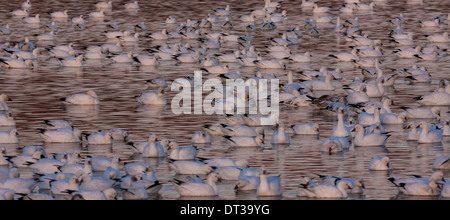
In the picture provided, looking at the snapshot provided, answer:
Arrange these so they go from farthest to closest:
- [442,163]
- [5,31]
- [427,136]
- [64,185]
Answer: [5,31] → [427,136] → [442,163] → [64,185]

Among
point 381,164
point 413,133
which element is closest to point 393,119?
point 413,133

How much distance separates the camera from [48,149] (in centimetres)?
3039

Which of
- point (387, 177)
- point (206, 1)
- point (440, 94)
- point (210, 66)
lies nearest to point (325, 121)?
point (440, 94)

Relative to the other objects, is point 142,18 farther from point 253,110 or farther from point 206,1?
point 253,110

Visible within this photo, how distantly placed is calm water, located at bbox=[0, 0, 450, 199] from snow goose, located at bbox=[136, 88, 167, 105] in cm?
36

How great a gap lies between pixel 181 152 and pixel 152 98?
1003cm

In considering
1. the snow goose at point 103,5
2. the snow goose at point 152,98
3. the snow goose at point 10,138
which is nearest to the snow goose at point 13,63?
the snow goose at point 152,98

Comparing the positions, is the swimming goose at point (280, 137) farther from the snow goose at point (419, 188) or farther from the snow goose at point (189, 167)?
the snow goose at point (419, 188)

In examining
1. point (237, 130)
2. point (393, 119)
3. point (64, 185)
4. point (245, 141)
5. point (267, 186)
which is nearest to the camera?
point (64, 185)

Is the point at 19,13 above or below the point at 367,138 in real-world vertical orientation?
above

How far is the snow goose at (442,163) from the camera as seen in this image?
2764cm

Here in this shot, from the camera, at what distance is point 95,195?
23203mm

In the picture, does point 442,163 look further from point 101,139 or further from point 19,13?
point 19,13

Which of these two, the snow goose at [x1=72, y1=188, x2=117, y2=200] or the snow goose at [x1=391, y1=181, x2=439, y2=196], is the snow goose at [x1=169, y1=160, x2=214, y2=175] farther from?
the snow goose at [x1=391, y1=181, x2=439, y2=196]
